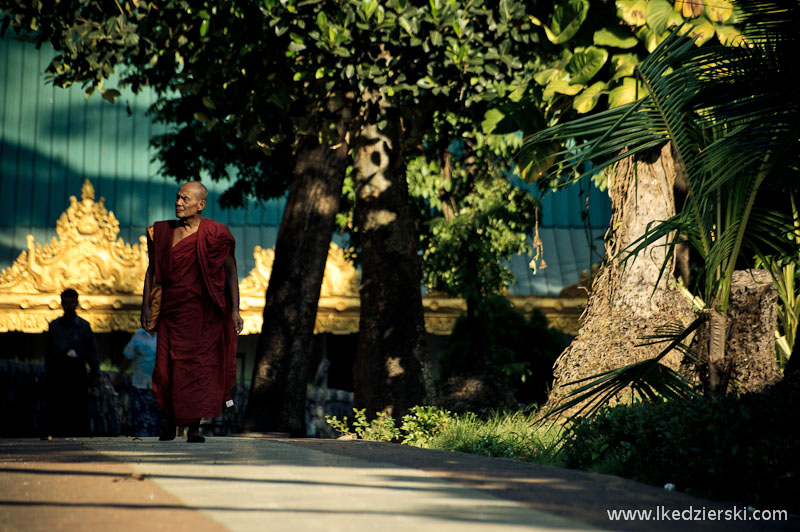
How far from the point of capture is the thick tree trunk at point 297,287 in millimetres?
10305

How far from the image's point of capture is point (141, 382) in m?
14.4

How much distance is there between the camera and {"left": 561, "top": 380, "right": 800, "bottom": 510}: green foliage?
4293 millimetres

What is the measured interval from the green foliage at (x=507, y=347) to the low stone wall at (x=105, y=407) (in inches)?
91.3

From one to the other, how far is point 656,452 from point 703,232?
152 cm

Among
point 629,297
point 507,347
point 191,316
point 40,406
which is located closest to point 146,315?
point 191,316

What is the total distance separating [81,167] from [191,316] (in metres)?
14.4

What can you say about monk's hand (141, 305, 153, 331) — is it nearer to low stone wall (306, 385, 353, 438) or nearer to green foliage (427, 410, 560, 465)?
green foliage (427, 410, 560, 465)

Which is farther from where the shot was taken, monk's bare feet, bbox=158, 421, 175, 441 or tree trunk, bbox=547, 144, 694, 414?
tree trunk, bbox=547, 144, 694, 414

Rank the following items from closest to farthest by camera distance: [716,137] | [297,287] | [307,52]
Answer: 1. [716,137]
2. [307,52]
3. [297,287]

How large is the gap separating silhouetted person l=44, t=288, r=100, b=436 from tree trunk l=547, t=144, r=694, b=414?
536cm

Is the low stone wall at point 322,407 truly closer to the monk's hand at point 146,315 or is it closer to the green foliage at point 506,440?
the green foliage at point 506,440

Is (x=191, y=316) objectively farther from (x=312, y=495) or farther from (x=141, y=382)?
(x=141, y=382)

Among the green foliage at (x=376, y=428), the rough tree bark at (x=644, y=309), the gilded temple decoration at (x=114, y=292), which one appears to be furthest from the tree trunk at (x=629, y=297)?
the gilded temple decoration at (x=114, y=292)

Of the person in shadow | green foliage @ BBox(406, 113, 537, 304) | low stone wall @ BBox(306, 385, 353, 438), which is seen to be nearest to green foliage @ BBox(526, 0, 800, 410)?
green foliage @ BBox(406, 113, 537, 304)
